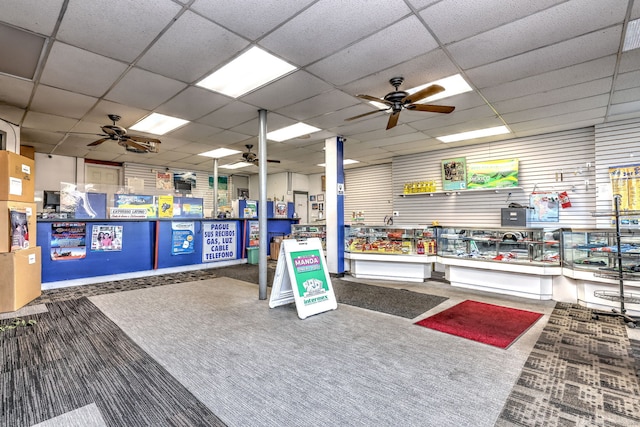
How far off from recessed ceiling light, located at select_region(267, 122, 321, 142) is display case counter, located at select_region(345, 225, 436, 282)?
2324mm

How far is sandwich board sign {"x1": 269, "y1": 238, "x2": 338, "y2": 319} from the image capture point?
3.98 metres

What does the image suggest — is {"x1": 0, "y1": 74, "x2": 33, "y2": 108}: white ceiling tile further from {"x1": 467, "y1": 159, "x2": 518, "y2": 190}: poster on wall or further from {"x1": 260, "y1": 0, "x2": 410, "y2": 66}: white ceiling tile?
{"x1": 467, "y1": 159, "x2": 518, "y2": 190}: poster on wall

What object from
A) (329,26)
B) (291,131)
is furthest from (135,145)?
(329,26)

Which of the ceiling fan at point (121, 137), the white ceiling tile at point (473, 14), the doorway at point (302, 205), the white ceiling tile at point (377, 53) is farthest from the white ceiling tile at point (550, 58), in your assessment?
the doorway at point (302, 205)

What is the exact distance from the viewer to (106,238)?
6.01m

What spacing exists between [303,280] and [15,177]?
170 inches

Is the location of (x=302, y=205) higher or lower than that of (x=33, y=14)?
lower

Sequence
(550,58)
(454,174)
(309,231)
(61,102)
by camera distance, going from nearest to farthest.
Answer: (550,58) < (61,102) < (454,174) < (309,231)

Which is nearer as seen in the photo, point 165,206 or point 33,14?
point 33,14

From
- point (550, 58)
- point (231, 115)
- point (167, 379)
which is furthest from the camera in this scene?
point (231, 115)

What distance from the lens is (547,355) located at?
279cm

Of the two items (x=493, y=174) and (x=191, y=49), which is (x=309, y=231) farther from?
(x=191, y=49)

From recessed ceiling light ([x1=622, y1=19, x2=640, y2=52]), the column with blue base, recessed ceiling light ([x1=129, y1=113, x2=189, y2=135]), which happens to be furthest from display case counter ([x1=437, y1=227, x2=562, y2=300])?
recessed ceiling light ([x1=129, y1=113, x2=189, y2=135])

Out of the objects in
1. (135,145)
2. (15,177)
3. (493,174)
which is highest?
(135,145)
